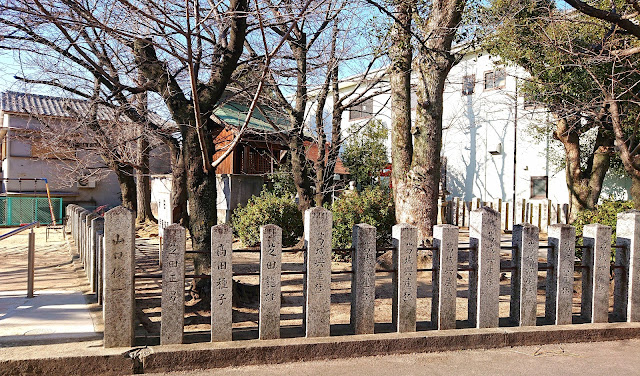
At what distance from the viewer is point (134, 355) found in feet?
13.6

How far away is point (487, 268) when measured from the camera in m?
5.06

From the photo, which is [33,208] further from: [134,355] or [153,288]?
[134,355]

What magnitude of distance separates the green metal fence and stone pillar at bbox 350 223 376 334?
19435mm

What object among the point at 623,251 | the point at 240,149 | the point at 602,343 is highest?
the point at 240,149

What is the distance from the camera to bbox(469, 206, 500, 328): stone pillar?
5.05 m

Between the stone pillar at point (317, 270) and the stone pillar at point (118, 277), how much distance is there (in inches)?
64.2

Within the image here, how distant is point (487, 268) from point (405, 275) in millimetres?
951

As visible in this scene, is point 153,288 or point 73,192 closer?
point 153,288

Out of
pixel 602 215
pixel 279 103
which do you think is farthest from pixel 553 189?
pixel 279 103

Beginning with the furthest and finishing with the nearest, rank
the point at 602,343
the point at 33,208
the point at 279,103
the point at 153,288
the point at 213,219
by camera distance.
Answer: the point at 33,208 → the point at 279,103 → the point at 153,288 → the point at 213,219 → the point at 602,343

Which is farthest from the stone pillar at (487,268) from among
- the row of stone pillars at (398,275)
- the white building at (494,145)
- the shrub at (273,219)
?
the white building at (494,145)

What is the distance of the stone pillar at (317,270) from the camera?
4.61 m

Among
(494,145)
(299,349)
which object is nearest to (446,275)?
(299,349)

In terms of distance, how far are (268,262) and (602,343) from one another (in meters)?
3.82
